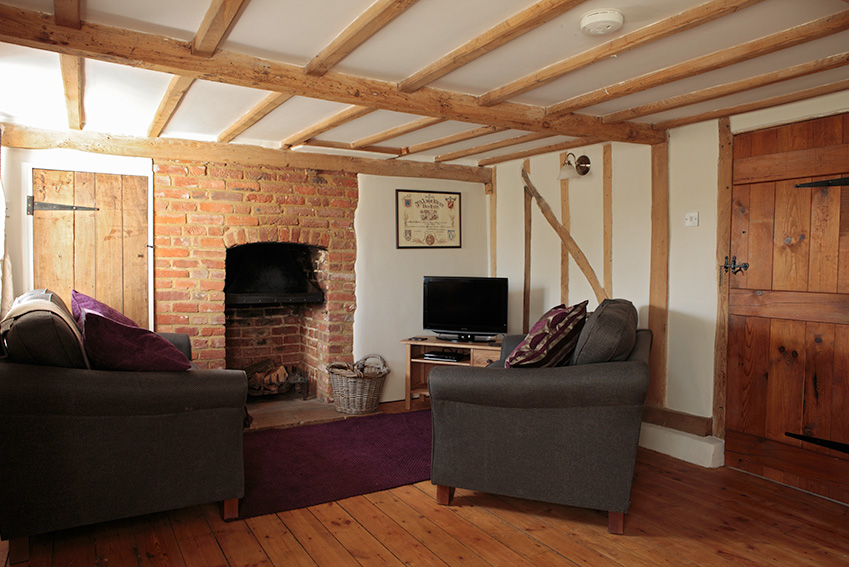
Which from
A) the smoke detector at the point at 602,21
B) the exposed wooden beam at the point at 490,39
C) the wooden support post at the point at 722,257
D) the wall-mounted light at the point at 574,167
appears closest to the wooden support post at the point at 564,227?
the wall-mounted light at the point at 574,167

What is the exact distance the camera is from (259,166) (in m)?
4.77

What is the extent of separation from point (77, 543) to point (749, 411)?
3.68m

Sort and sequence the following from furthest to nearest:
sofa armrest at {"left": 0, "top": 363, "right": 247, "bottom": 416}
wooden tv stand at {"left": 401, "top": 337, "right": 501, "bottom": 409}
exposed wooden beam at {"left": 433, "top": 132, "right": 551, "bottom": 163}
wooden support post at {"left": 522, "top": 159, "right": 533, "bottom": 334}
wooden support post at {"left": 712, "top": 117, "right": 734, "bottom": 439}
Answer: wooden support post at {"left": 522, "top": 159, "right": 533, "bottom": 334}, wooden tv stand at {"left": 401, "top": 337, "right": 501, "bottom": 409}, exposed wooden beam at {"left": 433, "top": 132, "right": 551, "bottom": 163}, wooden support post at {"left": 712, "top": 117, "right": 734, "bottom": 439}, sofa armrest at {"left": 0, "top": 363, "right": 247, "bottom": 416}

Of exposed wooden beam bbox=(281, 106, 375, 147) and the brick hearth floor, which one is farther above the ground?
exposed wooden beam bbox=(281, 106, 375, 147)

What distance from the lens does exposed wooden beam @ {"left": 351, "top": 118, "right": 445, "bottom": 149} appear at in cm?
389

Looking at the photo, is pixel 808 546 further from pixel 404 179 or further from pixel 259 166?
pixel 259 166

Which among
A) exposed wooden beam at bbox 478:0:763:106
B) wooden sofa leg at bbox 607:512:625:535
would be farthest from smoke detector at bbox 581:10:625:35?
wooden sofa leg at bbox 607:512:625:535

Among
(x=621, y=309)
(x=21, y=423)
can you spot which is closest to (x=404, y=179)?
(x=621, y=309)

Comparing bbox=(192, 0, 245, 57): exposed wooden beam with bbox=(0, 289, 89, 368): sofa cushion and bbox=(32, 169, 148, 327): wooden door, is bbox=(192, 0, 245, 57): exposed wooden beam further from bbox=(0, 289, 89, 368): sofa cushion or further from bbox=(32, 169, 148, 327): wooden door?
bbox=(32, 169, 148, 327): wooden door

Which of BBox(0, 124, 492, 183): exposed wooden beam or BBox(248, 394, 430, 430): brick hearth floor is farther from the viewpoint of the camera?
BBox(248, 394, 430, 430): brick hearth floor

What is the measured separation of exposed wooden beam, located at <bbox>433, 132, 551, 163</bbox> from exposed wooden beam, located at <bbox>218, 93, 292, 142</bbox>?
5.70 feet

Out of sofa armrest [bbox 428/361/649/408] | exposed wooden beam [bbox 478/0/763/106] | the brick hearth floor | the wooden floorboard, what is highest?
exposed wooden beam [bbox 478/0/763/106]

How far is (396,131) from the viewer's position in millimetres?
4176

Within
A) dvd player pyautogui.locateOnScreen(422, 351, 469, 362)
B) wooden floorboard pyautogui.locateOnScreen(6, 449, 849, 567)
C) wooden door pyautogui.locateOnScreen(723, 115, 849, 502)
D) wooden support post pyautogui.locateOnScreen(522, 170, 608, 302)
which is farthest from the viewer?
dvd player pyautogui.locateOnScreen(422, 351, 469, 362)
